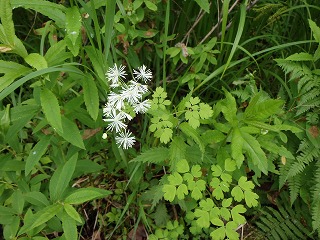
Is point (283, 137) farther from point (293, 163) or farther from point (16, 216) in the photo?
point (16, 216)

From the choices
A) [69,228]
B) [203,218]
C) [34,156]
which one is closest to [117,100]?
[34,156]

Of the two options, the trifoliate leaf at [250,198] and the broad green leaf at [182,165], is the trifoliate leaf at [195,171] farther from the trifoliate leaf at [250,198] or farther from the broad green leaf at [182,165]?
the trifoliate leaf at [250,198]

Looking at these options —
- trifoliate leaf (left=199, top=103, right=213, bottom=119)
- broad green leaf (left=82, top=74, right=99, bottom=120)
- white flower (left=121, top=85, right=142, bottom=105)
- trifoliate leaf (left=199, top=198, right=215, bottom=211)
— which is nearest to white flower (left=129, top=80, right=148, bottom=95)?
white flower (left=121, top=85, right=142, bottom=105)

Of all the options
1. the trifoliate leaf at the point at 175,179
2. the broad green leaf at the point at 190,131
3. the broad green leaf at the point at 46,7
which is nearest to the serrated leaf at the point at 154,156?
the trifoliate leaf at the point at 175,179

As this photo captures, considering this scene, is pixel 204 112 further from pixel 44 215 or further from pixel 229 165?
pixel 44 215

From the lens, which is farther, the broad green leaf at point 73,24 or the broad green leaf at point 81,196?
the broad green leaf at point 81,196
